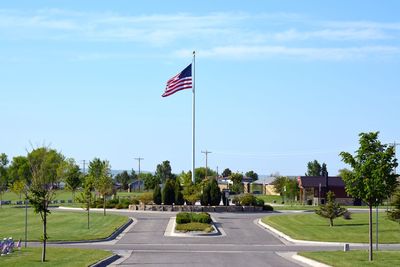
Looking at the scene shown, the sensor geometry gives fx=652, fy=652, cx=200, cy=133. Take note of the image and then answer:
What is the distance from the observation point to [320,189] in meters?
100

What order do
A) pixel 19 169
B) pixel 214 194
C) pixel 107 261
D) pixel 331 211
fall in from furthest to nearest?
pixel 19 169 < pixel 214 194 < pixel 331 211 < pixel 107 261

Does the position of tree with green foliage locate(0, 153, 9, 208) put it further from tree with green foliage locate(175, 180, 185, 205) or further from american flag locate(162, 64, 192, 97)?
american flag locate(162, 64, 192, 97)

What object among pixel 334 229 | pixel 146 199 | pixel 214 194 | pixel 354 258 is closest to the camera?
pixel 354 258

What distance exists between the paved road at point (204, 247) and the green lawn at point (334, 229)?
2.04 m

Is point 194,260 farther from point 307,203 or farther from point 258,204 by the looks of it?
point 307,203

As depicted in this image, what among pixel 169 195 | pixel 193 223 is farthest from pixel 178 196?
pixel 193 223

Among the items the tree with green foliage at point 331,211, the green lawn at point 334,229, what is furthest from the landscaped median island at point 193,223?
the tree with green foliage at point 331,211

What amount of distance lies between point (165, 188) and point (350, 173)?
148ft

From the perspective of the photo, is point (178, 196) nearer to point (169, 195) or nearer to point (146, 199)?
point (169, 195)

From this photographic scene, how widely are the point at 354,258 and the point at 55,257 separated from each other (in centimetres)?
1413

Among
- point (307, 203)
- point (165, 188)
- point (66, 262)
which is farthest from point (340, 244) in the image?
point (307, 203)

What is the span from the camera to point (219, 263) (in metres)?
29.7

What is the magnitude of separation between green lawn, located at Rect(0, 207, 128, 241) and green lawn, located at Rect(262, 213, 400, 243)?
13.7 meters

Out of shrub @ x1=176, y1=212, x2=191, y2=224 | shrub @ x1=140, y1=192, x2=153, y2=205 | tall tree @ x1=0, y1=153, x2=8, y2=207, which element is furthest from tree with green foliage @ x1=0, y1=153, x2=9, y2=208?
shrub @ x1=176, y1=212, x2=191, y2=224
